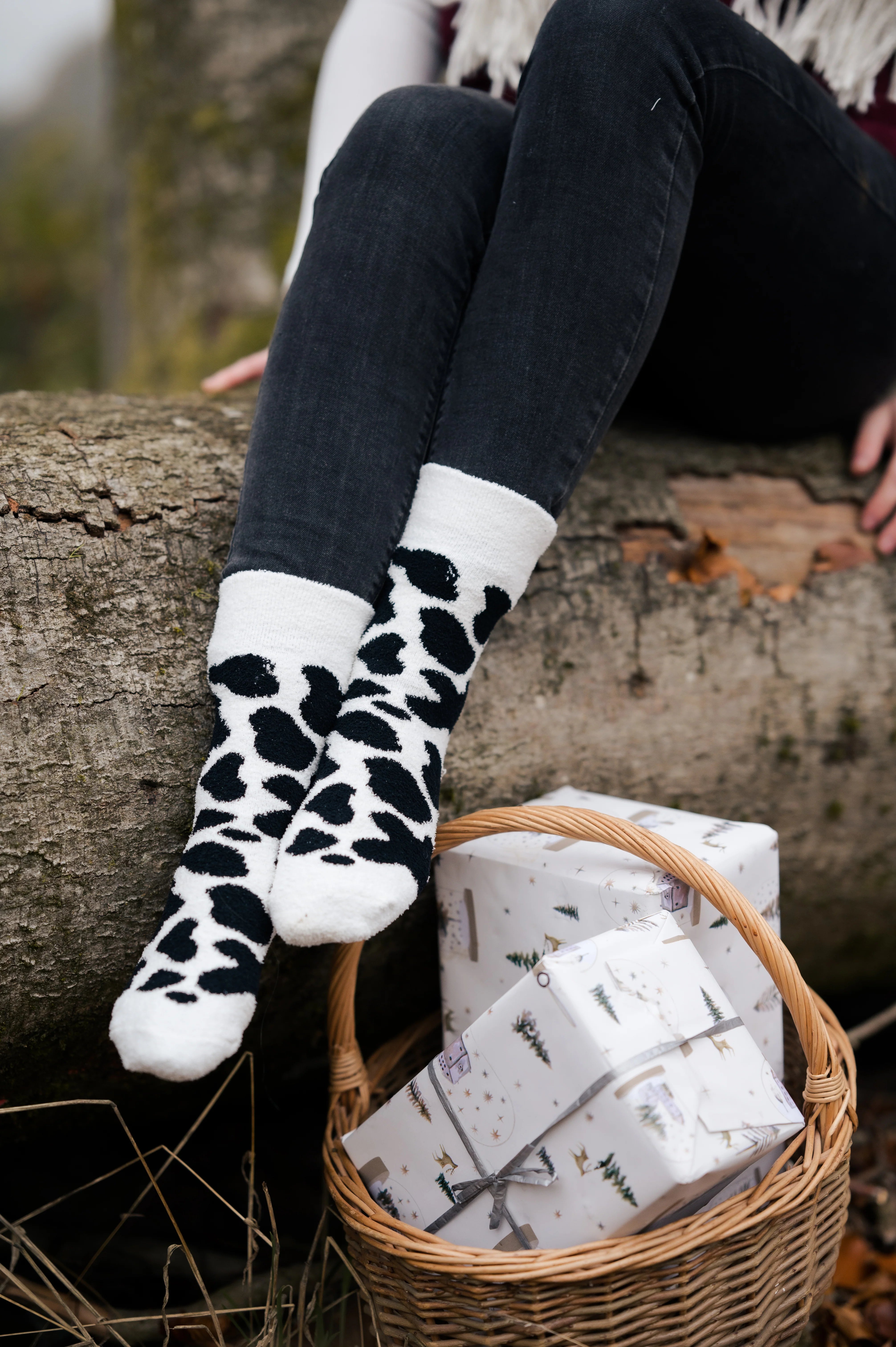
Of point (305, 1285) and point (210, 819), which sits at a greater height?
point (210, 819)

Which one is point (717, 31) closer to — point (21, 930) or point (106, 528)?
point (106, 528)

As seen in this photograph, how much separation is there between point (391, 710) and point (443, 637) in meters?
0.07

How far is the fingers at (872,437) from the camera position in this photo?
1045 millimetres

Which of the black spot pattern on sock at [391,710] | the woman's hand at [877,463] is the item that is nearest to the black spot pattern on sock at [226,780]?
the black spot pattern on sock at [391,710]

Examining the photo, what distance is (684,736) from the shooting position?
3.00ft

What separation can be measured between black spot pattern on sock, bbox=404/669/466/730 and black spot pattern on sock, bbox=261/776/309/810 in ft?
0.32

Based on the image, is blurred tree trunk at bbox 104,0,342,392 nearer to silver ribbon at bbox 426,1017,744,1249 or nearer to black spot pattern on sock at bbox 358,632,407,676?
black spot pattern on sock at bbox 358,632,407,676

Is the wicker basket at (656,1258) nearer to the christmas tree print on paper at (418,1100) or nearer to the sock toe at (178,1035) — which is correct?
the christmas tree print on paper at (418,1100)

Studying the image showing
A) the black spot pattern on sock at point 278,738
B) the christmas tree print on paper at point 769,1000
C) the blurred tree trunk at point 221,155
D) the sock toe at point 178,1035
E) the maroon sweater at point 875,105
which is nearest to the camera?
the sock toe at point 178,1035

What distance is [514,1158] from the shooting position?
1.82 feet

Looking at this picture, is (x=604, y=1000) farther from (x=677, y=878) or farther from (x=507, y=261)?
(x=507, y=261)

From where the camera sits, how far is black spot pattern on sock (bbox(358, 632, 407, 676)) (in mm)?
613

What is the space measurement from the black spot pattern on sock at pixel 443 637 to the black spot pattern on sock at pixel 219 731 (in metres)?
0.15

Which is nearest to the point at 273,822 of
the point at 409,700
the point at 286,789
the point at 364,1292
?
the point at 286,789
